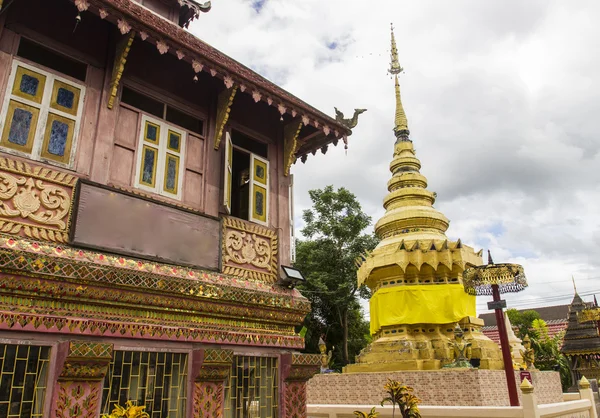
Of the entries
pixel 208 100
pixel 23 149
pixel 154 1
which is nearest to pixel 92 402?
pixel 23 149

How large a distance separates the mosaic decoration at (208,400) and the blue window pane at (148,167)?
287 cm

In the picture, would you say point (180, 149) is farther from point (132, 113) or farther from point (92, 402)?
point (92, 402)

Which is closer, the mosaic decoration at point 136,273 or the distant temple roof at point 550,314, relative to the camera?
the mosaic decoration at point 136,273

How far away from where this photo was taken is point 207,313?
6316mm

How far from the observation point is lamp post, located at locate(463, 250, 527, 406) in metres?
11.2

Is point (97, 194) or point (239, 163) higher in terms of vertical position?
point (239, 163)

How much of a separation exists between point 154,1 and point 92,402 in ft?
28.0

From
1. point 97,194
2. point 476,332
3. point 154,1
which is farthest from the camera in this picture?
point 476,332

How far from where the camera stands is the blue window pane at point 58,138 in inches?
221

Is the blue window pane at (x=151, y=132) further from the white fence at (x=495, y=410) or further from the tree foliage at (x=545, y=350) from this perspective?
the tree foliage at (x=545, y=350)

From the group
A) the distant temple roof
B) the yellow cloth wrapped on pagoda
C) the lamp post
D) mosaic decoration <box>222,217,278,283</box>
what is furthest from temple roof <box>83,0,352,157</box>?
the distant temple roof

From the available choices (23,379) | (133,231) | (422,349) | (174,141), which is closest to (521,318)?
(422,349)

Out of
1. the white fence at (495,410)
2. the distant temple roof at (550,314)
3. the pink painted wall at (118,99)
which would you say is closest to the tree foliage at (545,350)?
the distant temple roof at (550,314)

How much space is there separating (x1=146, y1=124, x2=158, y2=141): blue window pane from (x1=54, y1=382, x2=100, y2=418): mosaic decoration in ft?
11.1
